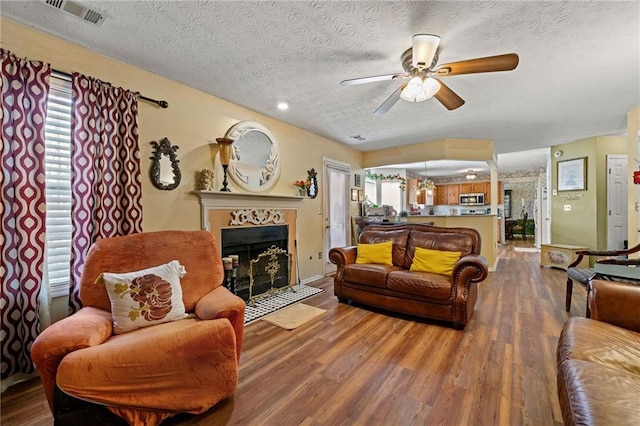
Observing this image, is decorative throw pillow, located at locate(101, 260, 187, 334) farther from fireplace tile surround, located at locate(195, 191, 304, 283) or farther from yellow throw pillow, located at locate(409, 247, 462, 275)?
yellow throw pillow, located at locate(409, 247, 462, 275)

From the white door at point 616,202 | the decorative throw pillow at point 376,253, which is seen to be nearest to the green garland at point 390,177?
the decorative throw pillow at point 376,253

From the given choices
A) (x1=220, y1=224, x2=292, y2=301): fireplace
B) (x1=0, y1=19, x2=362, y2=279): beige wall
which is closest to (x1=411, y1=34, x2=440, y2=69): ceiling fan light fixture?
(x1=0, y1=19, x2=362, y2=279): beige wall

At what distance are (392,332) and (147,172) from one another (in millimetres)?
2868

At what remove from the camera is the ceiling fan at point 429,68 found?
6.07 feet


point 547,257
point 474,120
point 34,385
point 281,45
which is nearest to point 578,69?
point 474,120

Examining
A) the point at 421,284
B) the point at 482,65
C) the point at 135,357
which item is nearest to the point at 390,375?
the point at 421,284

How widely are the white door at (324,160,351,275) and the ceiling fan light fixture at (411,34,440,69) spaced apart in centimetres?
295

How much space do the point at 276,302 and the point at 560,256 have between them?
5410 millimetres

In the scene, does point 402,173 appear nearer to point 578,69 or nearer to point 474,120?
point 474,120

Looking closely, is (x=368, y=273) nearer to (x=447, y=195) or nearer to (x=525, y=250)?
(x=525, y=250)

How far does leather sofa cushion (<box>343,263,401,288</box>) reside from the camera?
3.10 metres

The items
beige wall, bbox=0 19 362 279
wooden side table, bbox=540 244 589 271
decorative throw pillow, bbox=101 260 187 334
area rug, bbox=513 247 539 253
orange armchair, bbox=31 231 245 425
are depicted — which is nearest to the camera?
orange armchair, bbox=31 231 245 425

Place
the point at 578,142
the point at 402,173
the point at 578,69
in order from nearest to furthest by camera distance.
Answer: the point at 578,69 < the point at 578,142 < the point at 402,173

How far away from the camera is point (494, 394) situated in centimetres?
174
